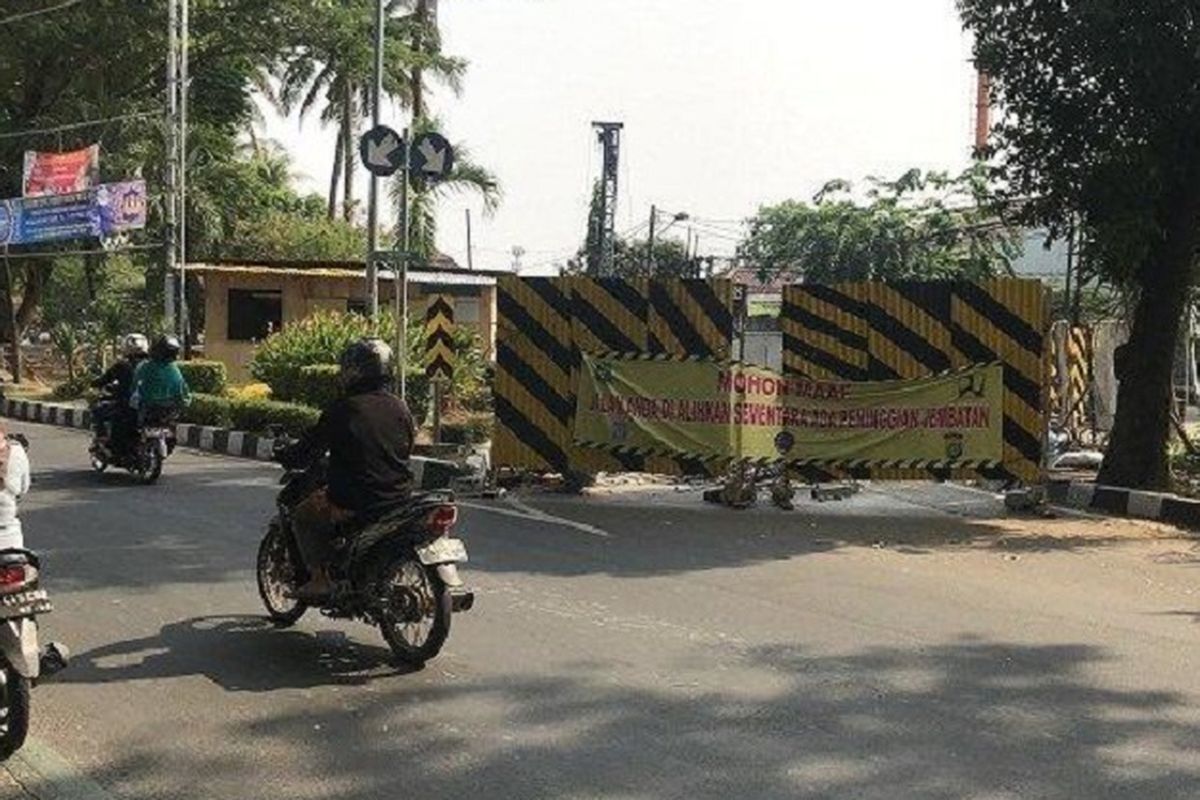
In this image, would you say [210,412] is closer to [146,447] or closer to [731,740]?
[146,447]

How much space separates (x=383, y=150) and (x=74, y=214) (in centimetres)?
1718

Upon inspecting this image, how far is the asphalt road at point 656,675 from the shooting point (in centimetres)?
475

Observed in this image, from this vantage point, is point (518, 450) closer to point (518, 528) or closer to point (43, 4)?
point (518, 528)

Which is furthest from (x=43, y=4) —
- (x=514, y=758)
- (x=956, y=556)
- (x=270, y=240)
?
(x=514, y=758)

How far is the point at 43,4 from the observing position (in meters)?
31.3

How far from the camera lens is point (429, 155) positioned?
13.8 m

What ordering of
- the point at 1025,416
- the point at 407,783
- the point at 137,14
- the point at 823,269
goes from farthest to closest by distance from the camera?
the point at 823,269, the point at 137,14, the point at 1025,416, the point at 407,783

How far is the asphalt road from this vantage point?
475 cm

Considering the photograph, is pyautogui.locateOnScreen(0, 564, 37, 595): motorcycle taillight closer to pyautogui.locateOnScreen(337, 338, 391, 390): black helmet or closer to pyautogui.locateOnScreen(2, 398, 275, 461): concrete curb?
pyautogui.locateOnScreen(337, 338, 391, 390): black helmet

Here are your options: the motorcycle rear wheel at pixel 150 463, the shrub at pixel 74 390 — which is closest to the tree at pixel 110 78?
the shrub at pixel 74 390

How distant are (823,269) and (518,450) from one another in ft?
128

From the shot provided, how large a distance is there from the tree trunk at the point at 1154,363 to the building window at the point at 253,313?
785 inches

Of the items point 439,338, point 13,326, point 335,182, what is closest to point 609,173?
point 335,182

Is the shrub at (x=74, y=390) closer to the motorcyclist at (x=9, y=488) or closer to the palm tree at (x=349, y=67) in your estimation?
the palm tree at (x=349, y=67)
